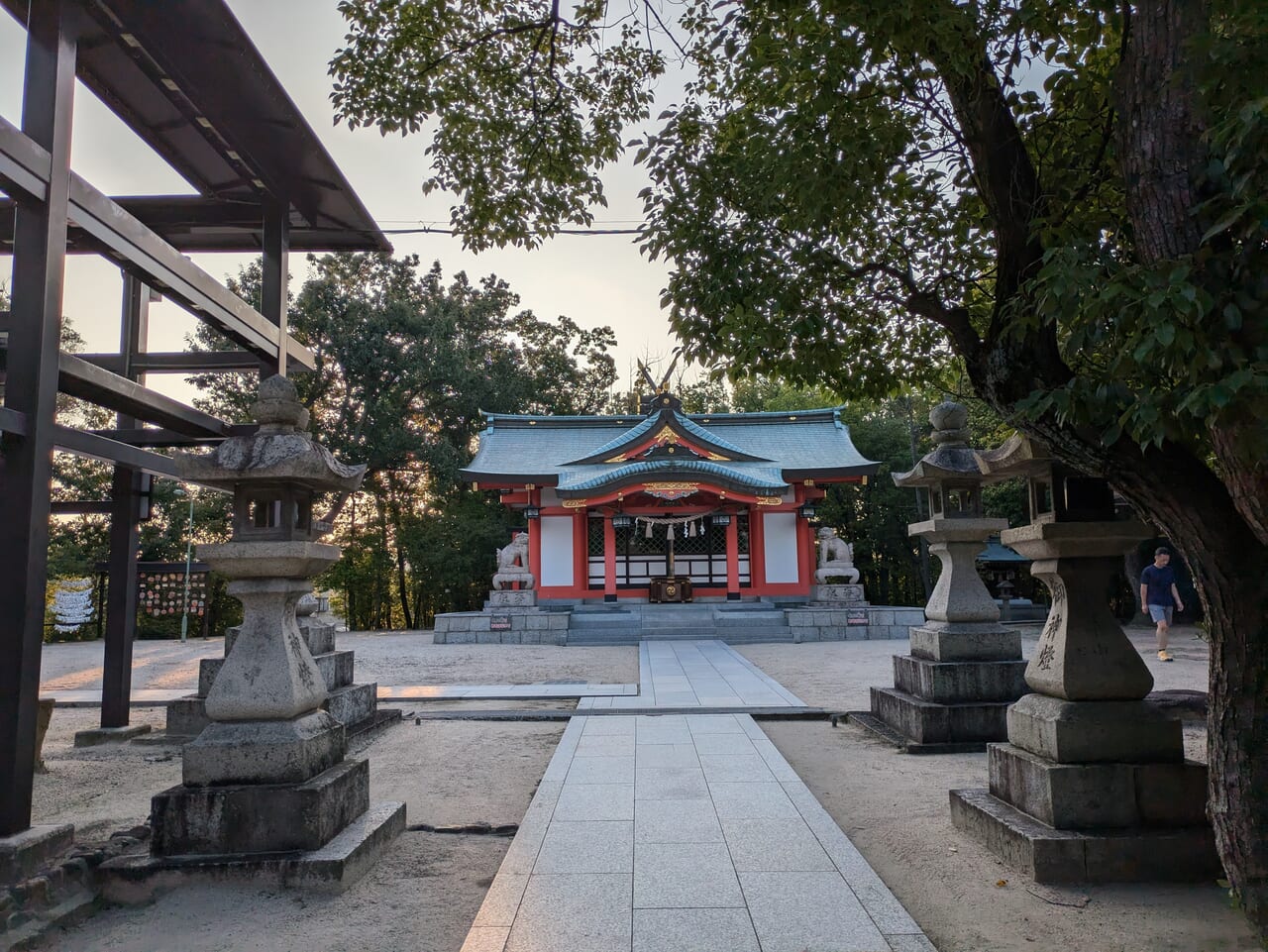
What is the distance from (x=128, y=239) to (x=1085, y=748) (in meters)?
6.03

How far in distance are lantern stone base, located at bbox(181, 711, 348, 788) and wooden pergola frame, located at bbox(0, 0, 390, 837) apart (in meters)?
0.75

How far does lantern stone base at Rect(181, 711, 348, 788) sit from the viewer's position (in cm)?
371

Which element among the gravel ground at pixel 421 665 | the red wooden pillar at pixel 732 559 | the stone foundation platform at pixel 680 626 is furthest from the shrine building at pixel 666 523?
the gravel ground at pixel 421 665

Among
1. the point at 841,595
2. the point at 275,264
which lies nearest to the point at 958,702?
the point at 275,264

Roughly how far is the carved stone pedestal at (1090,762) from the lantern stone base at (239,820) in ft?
11.0

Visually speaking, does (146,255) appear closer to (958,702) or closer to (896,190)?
(896,190)

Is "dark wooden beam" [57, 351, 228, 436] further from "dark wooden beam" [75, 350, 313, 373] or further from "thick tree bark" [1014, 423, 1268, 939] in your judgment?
"thick tree bark" [1014, 423, 1268, 939]

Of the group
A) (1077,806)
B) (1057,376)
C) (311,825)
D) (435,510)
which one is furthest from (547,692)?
(435,510)

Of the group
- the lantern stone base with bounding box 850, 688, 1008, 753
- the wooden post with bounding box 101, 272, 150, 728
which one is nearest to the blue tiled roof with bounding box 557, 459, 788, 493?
the wooden post with bounding box 101, 272, 150, 728

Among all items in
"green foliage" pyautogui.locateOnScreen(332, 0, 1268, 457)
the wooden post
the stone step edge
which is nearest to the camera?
"green foliage" pyautogui.locateOnScreen(332, 0, 1268, 457)

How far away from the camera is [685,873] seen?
11.2 ft

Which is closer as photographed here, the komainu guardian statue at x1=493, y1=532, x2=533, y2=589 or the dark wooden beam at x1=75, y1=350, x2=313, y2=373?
the dark wooden beam at x1=75, y1=350, x2=313, y2=373

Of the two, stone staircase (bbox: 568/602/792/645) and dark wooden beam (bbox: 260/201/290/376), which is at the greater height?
dark wooden beam (bbox: 260/201/290/376)

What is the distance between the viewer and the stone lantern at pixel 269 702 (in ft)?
11.9
